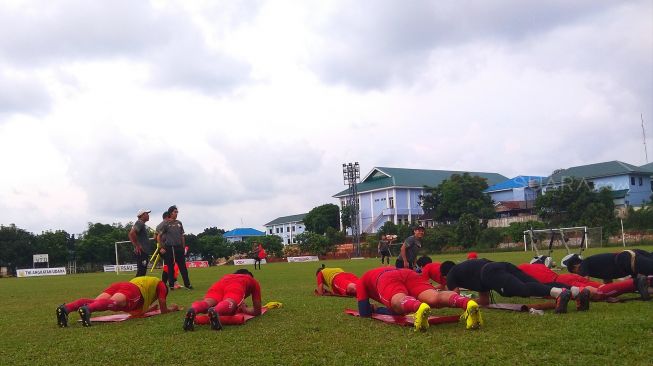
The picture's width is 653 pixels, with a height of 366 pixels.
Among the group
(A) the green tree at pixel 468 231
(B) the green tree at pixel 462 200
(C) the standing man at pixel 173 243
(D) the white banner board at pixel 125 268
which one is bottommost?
(D) the white banner board at pixel 125 268

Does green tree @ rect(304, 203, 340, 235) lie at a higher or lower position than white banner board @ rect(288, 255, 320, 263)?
higher

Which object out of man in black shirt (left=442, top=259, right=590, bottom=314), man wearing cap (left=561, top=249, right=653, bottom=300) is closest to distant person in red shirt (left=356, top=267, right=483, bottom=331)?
man in black shirt (left=442, top=259, right=590, bottom=314)

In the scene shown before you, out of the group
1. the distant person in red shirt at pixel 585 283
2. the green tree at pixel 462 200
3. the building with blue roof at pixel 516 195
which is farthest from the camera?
the building with blue roof at pixel 516 195

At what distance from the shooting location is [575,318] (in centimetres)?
637

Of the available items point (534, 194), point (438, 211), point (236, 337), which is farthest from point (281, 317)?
point (534, 194)

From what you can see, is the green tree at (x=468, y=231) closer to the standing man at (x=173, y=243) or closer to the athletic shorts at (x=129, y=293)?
the standing man at (x=173, y=243)

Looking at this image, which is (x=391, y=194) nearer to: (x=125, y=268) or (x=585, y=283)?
(x=125, y=268)

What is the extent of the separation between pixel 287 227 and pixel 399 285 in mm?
114825

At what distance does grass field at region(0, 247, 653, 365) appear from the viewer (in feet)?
15.6

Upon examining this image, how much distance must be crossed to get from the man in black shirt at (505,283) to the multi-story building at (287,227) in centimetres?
10737

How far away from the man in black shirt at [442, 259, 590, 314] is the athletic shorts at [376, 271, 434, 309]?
814mm

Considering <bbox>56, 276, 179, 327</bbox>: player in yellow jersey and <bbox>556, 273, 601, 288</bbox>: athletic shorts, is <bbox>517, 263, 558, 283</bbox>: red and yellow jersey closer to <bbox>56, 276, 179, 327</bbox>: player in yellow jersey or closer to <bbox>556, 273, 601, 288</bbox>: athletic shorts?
<bbox>556, 273, 601, 288</bbox>: athletic shorts

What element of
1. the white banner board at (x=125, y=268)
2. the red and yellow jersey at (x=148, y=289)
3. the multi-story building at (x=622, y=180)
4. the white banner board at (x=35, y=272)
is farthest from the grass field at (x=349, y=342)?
the multi-story building at (x=622, y=180)

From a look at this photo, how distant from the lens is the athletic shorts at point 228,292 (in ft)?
24.2
